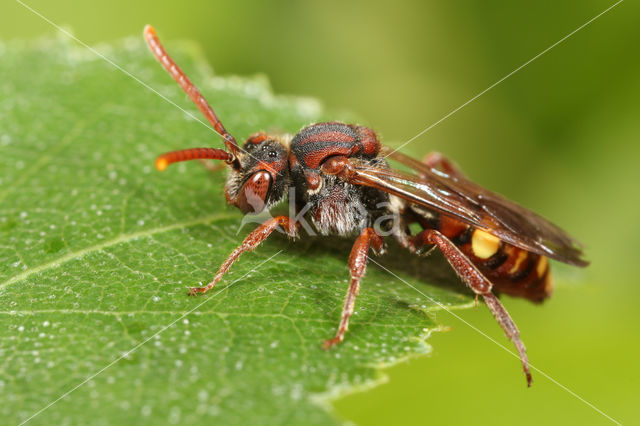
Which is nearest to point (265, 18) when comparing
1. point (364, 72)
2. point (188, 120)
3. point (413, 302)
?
point (364, 72)

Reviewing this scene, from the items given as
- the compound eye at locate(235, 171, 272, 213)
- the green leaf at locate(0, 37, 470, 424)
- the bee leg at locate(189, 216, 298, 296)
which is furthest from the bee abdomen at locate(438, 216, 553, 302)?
the compound eye at locate(235, 171, 272, 213)

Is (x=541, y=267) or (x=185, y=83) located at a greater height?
(x=185, y=83)

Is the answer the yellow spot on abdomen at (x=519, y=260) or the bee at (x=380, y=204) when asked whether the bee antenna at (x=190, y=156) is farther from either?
the yellow spot on abdomen at (x=519, y=260)

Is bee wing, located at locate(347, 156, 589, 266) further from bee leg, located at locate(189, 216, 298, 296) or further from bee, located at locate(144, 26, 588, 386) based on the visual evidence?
bee leg, located at locate(189, 216, 298, 296)

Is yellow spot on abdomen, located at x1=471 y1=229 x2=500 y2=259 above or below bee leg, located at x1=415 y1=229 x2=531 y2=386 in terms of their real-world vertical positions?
above

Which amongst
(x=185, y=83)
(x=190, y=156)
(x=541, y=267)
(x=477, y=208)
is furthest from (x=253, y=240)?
(x=541, y=267)

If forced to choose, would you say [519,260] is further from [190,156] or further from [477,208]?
[190,156]

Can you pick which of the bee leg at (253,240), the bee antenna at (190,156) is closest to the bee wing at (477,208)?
the bee leg at (253,240)
